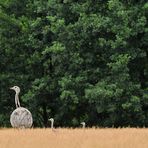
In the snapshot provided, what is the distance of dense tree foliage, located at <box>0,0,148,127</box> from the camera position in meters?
26.1

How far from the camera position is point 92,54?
1097 inches

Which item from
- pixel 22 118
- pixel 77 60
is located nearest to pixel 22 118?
pixel 22 118

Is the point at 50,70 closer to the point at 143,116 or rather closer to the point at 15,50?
the point at 15,50

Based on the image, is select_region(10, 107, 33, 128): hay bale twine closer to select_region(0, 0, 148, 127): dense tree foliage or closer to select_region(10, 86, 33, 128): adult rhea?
select_region(10, 86, 33, 128): adult rhea

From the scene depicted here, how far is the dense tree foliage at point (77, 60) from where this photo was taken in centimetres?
2606

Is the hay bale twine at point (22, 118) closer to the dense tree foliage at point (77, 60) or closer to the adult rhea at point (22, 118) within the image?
the adult rhea at point (22, 118)

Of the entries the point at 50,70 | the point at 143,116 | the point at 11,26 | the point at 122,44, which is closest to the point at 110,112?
the point at 143,116

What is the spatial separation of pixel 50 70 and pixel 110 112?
5.60 m

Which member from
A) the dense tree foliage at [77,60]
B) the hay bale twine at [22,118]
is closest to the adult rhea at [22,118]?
the hay bale twine at [22,118]

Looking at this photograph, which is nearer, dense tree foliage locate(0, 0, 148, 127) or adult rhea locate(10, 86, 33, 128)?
adult rhea locate(10, 86, 33, 128)

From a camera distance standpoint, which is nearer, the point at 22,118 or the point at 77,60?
the point at 22,118

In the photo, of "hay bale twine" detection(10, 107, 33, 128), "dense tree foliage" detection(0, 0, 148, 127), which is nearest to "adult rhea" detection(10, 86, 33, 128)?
"hay bale twine" detection(10, 107, 33, 128)

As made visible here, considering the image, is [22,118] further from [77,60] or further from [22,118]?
[77,60]

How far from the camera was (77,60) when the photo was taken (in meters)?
27.1
